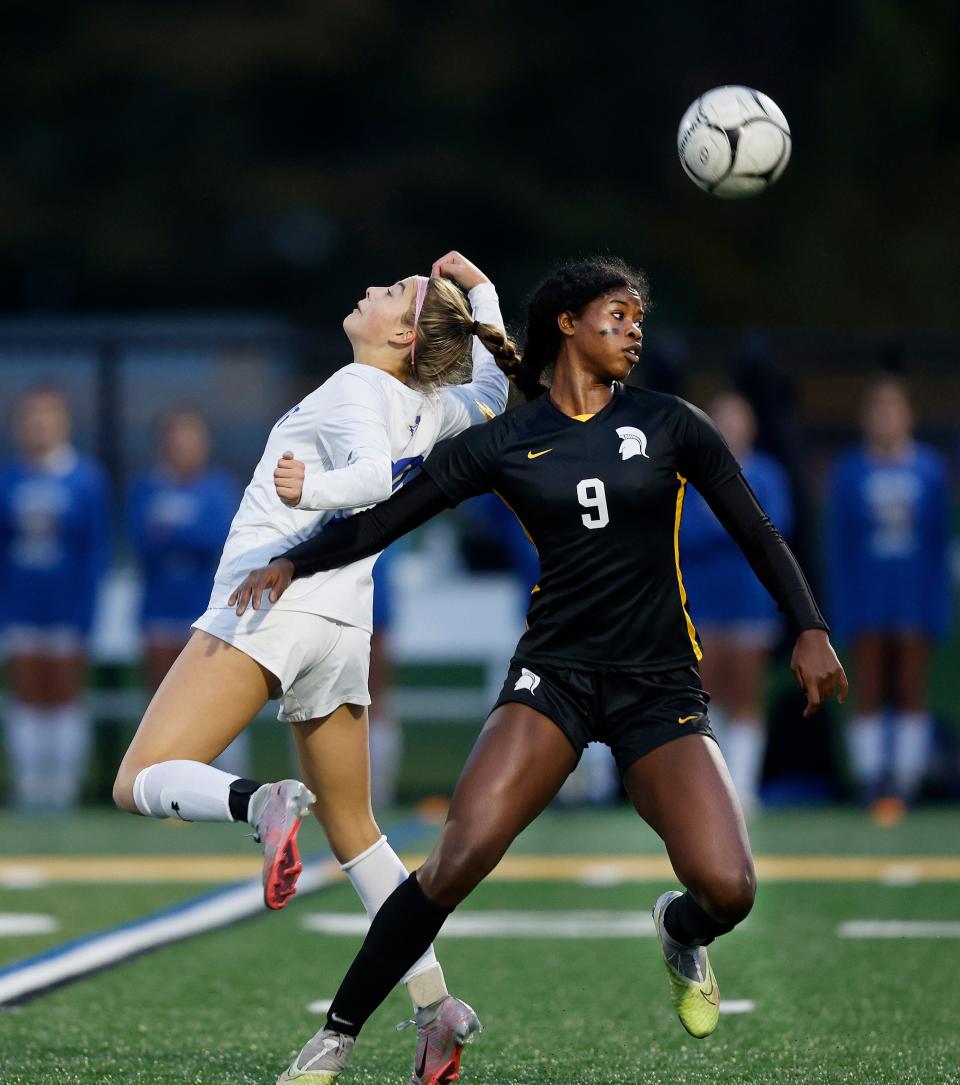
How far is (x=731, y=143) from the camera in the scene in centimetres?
573

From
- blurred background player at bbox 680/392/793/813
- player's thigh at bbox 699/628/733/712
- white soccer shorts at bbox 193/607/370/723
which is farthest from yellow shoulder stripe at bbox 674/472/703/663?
player's thigh at bbox 699/628/733/712

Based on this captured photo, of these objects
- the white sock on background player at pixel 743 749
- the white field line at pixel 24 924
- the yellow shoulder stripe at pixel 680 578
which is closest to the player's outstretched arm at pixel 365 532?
the yellow shoulder stripe at pixel 680 578

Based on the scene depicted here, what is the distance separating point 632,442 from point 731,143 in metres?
1.15

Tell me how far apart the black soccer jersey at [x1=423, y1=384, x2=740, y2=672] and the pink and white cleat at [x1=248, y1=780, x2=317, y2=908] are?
0.72 metres

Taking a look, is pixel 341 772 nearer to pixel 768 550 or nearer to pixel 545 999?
A: pixel 768 550

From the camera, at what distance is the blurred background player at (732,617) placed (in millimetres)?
10781

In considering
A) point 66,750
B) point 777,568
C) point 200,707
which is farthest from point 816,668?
point 66,750

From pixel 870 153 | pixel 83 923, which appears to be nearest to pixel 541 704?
pixel 83 923

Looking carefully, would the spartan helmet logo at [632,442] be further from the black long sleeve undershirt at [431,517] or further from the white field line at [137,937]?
the white field line at [137,937]

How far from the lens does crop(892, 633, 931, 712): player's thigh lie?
36.3 feet

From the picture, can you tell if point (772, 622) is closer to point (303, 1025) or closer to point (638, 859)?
point (638, 859)

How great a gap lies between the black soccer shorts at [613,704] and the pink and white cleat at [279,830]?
605 millimetres

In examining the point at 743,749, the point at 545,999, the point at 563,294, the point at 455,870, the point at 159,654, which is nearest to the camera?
the point at 455,870

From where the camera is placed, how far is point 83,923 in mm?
7801
